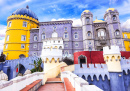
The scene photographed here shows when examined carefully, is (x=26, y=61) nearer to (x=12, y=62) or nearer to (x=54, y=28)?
(x=12, y=62)

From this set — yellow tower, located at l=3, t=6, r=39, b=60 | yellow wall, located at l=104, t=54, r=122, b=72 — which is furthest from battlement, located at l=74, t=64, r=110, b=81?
yellow tower, located at l=3, t=6, r=39, b=60

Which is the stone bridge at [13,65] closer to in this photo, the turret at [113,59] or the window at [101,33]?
the turret at [113,59]

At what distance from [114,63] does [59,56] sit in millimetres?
8047

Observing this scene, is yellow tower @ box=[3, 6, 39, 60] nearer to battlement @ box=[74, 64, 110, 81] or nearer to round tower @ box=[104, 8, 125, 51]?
battlement @ box=[74, 64, 110, 81]

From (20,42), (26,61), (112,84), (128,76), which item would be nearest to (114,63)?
(112,84)

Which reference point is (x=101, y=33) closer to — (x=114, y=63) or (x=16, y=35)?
(x=114, y=63)

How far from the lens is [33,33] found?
3012 centimetres

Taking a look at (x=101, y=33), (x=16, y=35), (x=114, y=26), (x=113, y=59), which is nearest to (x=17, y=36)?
(x=16, y=35)

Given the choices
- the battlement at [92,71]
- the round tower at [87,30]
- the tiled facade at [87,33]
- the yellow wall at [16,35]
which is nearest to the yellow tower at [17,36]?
the yellow wall at [16,35]

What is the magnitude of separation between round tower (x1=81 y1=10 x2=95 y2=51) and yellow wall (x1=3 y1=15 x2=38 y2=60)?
17917 millimetres

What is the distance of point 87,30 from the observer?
2650cm

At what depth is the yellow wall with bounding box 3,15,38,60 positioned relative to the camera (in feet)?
91.8

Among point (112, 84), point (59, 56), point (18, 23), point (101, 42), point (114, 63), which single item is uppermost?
point (18, 23)

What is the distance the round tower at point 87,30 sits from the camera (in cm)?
2571
